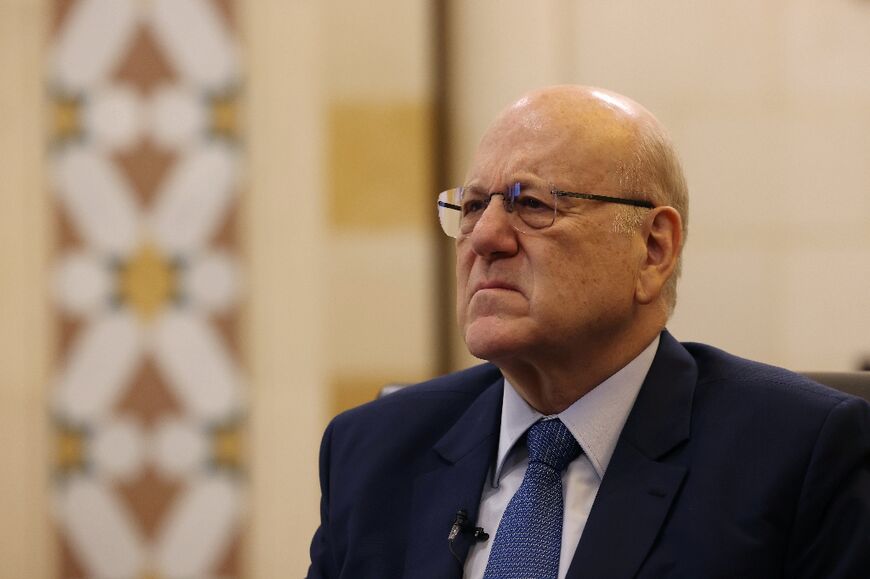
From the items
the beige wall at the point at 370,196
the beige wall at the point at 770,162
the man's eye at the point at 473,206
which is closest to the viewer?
the man's eye at the point at 473,206

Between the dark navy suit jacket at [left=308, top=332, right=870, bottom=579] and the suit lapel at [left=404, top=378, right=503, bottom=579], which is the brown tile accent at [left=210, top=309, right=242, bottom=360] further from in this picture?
the suit lapel at [left=404, top=378, right=503, bottom=579]

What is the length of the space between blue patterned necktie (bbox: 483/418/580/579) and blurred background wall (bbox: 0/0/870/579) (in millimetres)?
1443

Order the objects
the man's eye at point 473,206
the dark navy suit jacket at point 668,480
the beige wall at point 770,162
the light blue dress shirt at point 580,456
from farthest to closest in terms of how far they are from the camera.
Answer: the beige wall at point 770,162, the man's eye at point 473,206, the light blue dress shirt at point 580,456, the dark navy suit jacket at point 668,480

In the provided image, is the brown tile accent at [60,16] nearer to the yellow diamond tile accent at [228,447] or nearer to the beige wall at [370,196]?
the beige wall at [370,196]

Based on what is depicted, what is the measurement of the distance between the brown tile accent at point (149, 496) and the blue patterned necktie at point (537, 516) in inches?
68.8

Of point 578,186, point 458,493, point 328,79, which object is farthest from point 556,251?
point 328,79

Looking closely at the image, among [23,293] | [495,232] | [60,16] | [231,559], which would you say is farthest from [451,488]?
[60,16]

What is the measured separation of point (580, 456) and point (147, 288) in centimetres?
184

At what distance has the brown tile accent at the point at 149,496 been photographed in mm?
3039

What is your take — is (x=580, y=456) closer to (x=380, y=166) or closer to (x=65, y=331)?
(x=380, y=166)

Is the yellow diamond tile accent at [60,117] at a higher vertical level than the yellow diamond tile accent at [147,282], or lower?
higher

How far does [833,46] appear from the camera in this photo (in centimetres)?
287

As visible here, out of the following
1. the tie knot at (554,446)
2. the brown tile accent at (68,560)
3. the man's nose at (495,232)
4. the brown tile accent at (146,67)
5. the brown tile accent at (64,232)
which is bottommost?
the brown tile accent at (68,560)

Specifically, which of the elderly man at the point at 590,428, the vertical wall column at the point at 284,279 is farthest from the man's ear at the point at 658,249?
the vertical wall column at the point at 284,279
